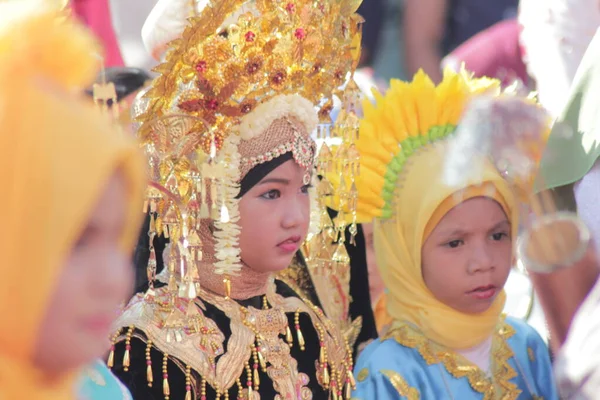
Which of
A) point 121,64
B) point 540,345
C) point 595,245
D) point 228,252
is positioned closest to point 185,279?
point 228,252

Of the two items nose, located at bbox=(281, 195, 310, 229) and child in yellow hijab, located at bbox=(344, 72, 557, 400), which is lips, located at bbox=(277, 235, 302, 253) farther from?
child in yellow hijab, located at bbox=(344, 72, 557, 400)

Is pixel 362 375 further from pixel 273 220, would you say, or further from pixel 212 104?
pixel 212 104

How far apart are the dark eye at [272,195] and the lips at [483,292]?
682 mm

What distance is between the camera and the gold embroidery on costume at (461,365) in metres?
3.25

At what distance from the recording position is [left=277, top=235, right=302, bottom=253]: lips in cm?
296

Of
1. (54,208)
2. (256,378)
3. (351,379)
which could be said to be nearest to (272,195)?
(256,378)

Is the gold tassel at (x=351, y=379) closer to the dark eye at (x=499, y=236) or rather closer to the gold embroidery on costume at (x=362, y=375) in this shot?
the gold embroidery on costume at (x=362, y=375)

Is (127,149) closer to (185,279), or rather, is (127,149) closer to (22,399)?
(22,399)

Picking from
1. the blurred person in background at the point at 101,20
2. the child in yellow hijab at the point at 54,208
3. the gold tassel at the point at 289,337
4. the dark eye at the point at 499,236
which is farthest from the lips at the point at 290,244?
the blurred person in background at the point at 101,20

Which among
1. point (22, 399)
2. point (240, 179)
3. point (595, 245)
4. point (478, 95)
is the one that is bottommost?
point (22, 399)

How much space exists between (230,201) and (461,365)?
0.90m

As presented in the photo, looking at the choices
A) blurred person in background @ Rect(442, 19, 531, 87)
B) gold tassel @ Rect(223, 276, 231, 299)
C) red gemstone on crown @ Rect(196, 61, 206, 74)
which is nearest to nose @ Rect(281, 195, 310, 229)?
gold tassel @ Rect(223, 276, 231, 299)

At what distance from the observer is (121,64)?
4637mm

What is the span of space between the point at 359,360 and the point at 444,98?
0.84 meters
